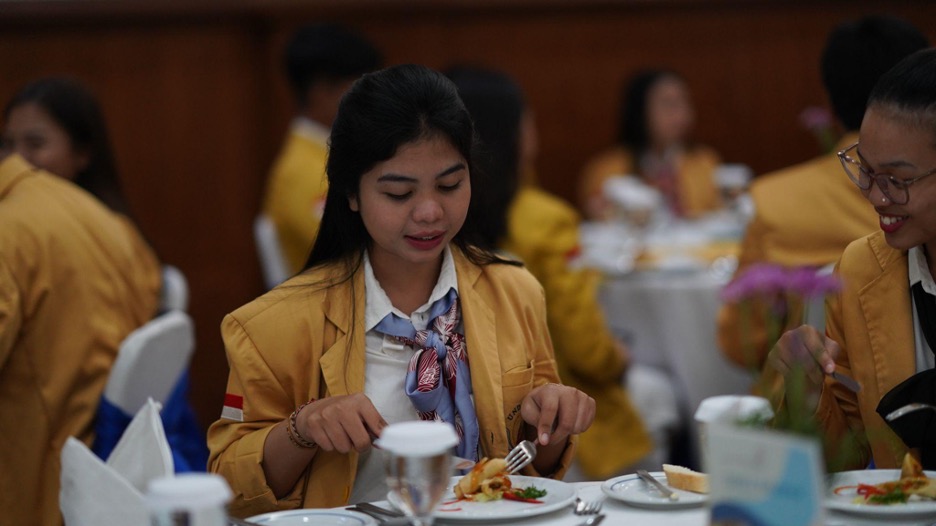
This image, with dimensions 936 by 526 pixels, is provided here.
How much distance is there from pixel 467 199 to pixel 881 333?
70 centimetres

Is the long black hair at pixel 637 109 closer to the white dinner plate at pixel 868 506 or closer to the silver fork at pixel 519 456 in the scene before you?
the silver fork at pixel 519 456

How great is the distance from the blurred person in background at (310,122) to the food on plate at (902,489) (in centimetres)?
249

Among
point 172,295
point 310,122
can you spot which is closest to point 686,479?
point 172,295

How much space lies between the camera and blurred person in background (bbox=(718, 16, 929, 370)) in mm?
2609

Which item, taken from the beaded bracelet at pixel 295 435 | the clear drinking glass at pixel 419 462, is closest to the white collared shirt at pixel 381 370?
the beaded bracelet at pixel 295 435

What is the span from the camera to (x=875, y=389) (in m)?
1.88

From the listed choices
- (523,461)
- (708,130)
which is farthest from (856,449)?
(708,130)

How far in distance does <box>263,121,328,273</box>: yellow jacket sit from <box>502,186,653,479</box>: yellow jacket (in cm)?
75

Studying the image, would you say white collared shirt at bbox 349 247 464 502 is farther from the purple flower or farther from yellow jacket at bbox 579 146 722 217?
yellow jacket at bbox 579 146 722 217

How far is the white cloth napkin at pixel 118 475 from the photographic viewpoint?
1.69 meters

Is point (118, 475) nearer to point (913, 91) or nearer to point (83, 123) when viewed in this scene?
point (913, 91)

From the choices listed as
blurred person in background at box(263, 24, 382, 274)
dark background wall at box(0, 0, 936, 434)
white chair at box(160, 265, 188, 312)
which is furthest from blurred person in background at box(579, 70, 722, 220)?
white chair at box(160, 265, 188, 312)

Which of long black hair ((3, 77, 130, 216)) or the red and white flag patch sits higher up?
long black hair ((3, 77, 130, 216))

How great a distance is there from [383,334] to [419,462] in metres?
0.67
